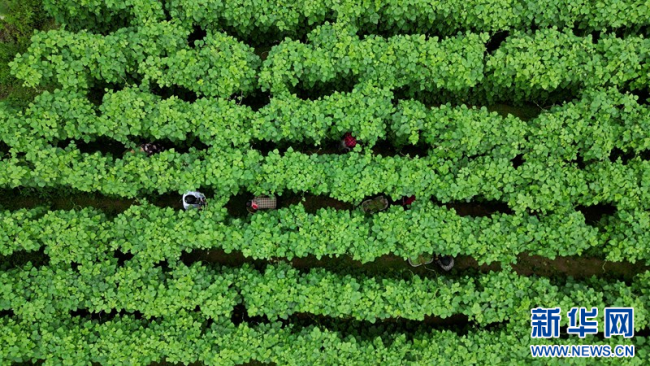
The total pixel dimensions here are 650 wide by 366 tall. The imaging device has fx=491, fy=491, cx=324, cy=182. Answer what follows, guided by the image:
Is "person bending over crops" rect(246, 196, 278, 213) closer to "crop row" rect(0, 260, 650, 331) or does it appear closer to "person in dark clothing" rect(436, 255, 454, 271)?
"crop row" rect(0, 260, 650, 331)

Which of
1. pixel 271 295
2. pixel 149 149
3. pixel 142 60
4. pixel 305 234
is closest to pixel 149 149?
pixel 149 149

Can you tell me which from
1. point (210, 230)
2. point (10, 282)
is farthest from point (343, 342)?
point (10, 282)

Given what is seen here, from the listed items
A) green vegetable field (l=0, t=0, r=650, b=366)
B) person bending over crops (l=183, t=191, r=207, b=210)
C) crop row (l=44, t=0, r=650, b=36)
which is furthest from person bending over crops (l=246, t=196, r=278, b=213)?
crop row (l=44, t=0, r=650, b=36)

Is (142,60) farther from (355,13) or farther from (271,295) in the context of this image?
(271,295)

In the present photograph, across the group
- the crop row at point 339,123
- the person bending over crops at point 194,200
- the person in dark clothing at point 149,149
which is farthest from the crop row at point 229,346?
the crop row at point 339,123

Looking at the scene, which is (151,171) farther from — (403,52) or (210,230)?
(403,52)
